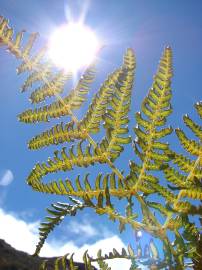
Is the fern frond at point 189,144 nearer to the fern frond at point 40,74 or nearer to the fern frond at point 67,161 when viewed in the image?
the fern frond at point 67,161

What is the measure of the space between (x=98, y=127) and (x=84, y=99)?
0.29 meters

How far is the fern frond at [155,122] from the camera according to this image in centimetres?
176

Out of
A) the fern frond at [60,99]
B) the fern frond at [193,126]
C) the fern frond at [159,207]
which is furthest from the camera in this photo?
the fern frond at [60,99]

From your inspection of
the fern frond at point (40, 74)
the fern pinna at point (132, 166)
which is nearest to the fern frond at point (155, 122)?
the fern pinna at point (132, 166)

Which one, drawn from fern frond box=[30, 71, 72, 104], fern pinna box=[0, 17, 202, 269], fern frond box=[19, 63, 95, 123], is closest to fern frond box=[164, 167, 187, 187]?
fern pinna box=[0, 17, 202, 269]

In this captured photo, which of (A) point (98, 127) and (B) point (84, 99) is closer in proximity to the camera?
(A) point (98, 127)

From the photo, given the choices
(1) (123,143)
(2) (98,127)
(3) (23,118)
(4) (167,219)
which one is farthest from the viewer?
(3) (23,118)

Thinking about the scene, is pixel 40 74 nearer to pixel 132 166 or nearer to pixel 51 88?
pixel 51 88

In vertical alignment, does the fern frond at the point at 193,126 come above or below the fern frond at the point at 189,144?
above

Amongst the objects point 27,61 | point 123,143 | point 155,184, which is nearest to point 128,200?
point 155,184

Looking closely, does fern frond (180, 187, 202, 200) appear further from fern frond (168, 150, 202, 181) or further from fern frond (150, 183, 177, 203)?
fern frond (168, 150, 202, 181)

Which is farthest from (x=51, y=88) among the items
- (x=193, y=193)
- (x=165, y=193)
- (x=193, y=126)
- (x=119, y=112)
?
(x=193, y=193)

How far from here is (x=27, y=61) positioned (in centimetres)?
242

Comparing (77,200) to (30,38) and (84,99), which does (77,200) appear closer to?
(84,99)
